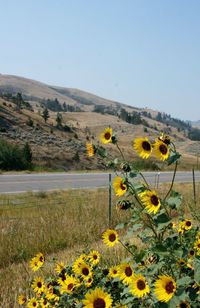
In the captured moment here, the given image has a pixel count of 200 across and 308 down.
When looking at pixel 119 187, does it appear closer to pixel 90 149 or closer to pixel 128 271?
→ pixel 90 149

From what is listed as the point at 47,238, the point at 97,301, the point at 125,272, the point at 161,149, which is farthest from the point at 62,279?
the point at 47,238

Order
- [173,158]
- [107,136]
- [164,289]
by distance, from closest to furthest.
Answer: [164,289]
[173,158]
[107,136]

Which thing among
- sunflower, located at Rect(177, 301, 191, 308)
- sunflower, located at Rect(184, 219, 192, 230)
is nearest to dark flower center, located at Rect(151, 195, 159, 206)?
sunflower, located at Rect(177, 301, 191, 308)

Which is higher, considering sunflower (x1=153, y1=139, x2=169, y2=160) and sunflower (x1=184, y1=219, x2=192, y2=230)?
sunflower (x1=153, y1=139, x2=169, y2=160)

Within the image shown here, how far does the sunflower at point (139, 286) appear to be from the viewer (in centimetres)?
274

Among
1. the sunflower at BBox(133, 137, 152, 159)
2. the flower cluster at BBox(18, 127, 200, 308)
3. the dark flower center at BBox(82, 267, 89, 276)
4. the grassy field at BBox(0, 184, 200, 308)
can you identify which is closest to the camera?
the flower cluster at BBox(18, 127, 200, 308)

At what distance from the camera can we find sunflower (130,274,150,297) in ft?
8.99

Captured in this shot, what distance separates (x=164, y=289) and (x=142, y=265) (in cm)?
89

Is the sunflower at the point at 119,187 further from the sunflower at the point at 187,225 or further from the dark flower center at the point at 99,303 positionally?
the sunflower at the point at 187,225

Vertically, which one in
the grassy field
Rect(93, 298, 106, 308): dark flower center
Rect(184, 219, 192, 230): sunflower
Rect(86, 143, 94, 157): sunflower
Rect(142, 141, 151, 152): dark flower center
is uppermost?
Rect(142, 141, 151, 152): dark flower center

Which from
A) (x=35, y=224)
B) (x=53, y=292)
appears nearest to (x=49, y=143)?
(x=35, y=224)

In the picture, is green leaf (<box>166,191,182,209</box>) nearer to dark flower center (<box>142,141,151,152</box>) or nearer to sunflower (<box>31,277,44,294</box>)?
dark flower center (<box>142,141,151,152</box>)

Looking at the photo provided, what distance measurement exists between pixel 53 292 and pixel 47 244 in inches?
184

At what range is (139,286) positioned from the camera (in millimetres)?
2785
